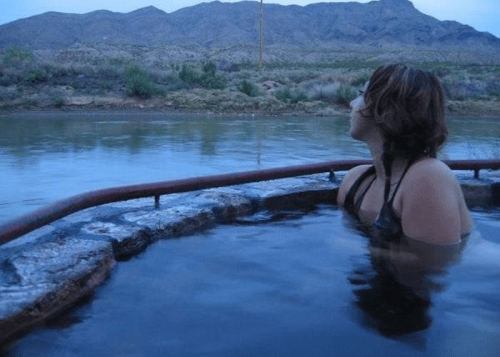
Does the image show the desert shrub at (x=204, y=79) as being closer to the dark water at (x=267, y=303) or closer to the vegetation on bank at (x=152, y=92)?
the vegetation on bank at (x=152, y=92)

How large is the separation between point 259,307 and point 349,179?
4.70 ft

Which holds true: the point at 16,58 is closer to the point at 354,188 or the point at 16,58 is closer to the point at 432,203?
the point at 354,188

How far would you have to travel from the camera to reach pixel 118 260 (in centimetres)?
264

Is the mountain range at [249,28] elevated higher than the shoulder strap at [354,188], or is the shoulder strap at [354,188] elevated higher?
the mountain range at [249,28]

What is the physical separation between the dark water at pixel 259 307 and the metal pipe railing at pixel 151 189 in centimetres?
33

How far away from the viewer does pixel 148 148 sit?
30.3 feet

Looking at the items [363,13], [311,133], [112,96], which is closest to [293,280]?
[311,133]

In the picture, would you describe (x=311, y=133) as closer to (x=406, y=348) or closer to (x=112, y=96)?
(x=112, y=96)

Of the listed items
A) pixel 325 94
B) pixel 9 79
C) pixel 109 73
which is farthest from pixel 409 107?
pixel 109 73

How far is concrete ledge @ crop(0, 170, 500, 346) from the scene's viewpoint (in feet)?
6.63

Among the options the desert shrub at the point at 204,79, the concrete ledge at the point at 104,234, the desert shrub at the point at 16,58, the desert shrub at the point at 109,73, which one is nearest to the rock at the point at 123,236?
the concrete ledge at the point at 104,234

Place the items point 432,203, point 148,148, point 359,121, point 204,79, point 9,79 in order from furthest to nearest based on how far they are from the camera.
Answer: point 204,79
point 9,79
point 148,148
point 359,121
point 432,203

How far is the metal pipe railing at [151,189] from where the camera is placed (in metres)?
2.30

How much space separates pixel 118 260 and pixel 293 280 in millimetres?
725
